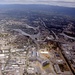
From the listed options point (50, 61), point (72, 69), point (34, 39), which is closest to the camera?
point (72, 69)

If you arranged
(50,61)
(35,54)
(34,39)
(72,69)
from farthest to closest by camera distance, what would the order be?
(34,39) < (35,54) < (50,61) < (72,69)

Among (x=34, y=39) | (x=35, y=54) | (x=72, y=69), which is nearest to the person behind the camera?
(x=72, y=69)

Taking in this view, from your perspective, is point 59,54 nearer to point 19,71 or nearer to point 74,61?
point 74,61

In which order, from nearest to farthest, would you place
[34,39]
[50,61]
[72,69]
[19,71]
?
[19,71]
[72,69]
[50,61]
[34,39]

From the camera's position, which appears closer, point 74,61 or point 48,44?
point 74,61

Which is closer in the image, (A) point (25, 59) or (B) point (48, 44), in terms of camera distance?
(A) point (25, 59)

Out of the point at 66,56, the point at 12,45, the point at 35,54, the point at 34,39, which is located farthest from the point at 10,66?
the point at 34,39

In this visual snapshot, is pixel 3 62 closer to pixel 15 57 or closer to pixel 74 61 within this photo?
pixel 15 57

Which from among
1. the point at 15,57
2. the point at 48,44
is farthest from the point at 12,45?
the point at 48,44

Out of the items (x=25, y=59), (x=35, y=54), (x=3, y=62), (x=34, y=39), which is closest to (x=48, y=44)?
(x=34, y=39)
